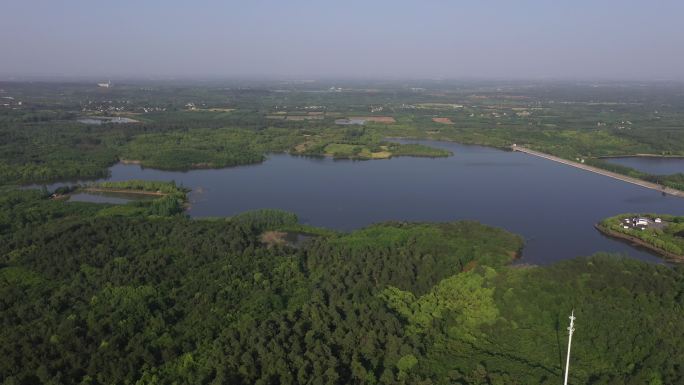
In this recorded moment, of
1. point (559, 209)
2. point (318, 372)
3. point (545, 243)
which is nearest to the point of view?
point (318, 372)

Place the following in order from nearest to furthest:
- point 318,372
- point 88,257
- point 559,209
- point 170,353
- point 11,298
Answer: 1. point 318,372
2. point 170,353
3. point 11,298
4. point 88,257
5. point 559,209

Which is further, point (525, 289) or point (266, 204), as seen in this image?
point (266, 204)

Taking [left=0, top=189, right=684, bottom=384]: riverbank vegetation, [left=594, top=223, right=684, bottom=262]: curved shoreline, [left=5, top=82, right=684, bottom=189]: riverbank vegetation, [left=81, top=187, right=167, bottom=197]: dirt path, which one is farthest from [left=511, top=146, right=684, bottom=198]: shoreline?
[left=81, top=187, right=167, bottom=197]: dirt path

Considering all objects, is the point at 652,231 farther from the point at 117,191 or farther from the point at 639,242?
the point at 117,191

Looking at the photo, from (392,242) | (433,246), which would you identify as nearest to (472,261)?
(433,246)

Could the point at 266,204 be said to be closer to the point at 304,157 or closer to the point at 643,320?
the point at 304,157

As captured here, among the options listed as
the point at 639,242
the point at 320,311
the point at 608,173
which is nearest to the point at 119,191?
the point at 320,311

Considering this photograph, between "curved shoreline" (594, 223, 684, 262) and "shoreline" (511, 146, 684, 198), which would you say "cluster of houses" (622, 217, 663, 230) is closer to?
"curved shoreline" (594, 223, 684, 262)
